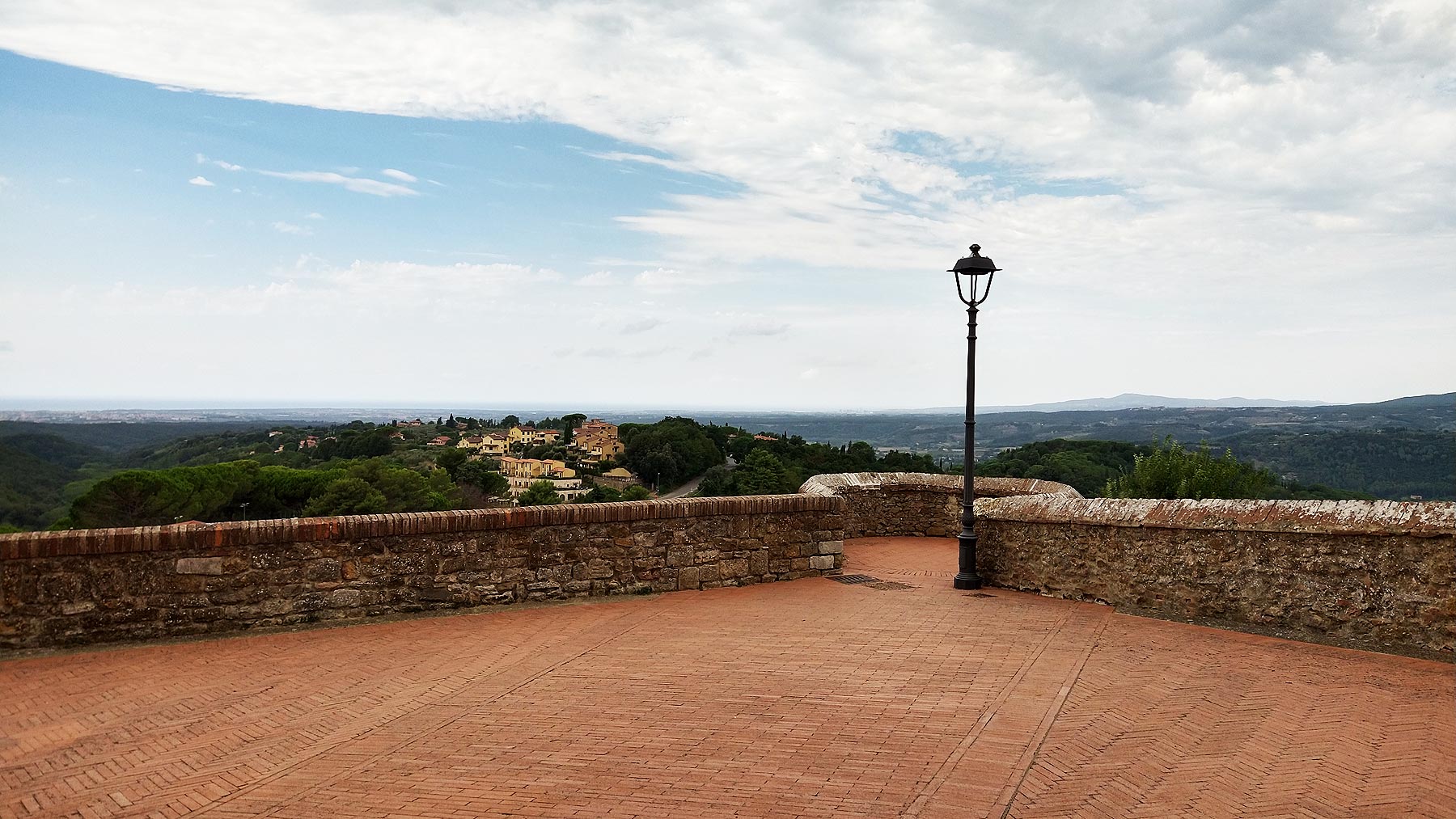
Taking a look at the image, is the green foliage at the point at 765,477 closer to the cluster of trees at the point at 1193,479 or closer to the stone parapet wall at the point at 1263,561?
A: the cluster of trees at the point at 1193,479

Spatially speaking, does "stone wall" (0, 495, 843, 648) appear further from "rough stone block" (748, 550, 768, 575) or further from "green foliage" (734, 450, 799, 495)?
"green foliage" (734, 450, 799, 495)

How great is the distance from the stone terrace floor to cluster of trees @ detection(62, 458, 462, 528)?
14.3 meters

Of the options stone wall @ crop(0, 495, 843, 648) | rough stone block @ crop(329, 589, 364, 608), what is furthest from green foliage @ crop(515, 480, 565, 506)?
rough stone block @ crop(329, 589, 364, 608)

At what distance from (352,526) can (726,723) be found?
4045mm

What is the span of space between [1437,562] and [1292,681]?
4.69ft

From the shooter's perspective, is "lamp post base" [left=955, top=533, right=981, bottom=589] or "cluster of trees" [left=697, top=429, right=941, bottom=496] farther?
"cluster of trees" [left=697, top=429, right=941, bottom=496]

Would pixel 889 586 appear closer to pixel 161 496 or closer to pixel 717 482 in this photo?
pixel 161 496

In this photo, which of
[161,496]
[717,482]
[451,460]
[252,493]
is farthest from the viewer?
[451,460]

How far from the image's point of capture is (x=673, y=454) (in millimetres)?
51031

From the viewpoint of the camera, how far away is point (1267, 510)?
22.9 ft

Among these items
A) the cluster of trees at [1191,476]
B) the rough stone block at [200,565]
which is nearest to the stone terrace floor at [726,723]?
the rough stone block at [200,565]

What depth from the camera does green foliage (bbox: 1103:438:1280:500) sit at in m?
14.5

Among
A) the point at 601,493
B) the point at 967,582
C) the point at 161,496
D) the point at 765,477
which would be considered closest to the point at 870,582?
the point at 967,582

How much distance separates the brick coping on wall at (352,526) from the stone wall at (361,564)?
11mm
